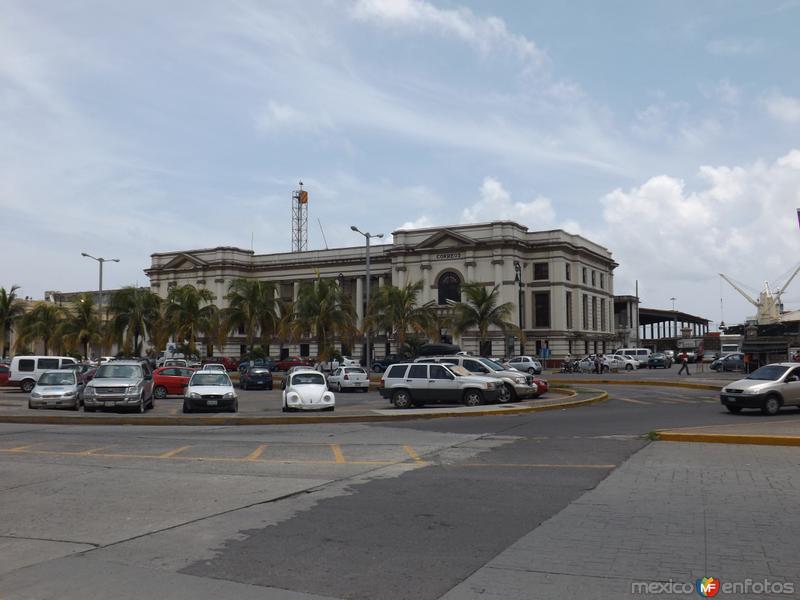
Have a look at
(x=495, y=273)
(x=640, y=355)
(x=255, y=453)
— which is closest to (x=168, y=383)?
(x=255, y=453)

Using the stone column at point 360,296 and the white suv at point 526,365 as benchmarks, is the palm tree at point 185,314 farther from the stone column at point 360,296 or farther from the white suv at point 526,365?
the stone column at point 360,296

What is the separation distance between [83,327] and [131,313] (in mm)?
4312

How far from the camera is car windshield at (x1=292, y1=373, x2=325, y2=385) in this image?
25.0m

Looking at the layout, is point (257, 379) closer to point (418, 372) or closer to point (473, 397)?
point (418, 372)

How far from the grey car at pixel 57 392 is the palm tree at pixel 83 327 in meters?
36.6

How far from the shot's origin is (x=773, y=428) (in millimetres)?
17109

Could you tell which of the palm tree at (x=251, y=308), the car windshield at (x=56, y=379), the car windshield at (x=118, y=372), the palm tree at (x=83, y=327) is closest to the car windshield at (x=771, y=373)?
the car windshield at (x=118, y=372)

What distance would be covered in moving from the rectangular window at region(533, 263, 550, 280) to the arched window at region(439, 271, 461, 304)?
9019mm

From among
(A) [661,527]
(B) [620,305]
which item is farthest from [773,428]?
(B) [620,305]

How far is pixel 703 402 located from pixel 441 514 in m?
20.7

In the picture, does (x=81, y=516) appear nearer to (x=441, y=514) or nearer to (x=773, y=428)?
(x=441, y=514)

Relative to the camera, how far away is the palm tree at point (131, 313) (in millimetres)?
61125

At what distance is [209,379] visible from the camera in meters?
24.6

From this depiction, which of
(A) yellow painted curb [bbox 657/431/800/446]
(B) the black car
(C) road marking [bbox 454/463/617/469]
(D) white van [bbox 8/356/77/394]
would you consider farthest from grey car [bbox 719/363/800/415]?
(D) white van [bbox 8/356/77/394]
